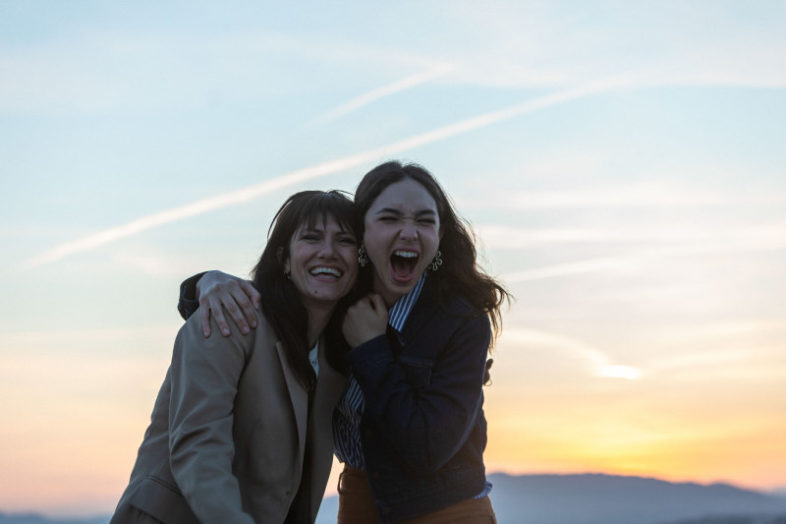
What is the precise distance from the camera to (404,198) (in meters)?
5.50

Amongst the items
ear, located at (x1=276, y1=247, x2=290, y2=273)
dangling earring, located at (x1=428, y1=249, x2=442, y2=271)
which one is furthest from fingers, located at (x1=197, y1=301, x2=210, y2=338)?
dangling earring, located at (x1=428, y1=249, x2=442, y2=271)

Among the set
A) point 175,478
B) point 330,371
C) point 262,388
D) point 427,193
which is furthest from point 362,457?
point 427,193

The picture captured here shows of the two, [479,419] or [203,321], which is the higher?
[203,321]

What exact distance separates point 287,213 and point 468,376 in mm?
1439

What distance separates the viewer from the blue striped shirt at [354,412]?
17.3 feet

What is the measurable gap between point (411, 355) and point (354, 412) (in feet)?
1.60

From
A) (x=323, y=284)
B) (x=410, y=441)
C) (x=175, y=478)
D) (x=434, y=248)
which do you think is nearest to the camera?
(x=175, y=478)

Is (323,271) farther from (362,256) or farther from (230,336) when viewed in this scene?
(230,336)

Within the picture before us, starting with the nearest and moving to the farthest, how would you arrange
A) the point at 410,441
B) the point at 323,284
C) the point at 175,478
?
the point at 175,478 → the point at 410,441 → the point at 323,284

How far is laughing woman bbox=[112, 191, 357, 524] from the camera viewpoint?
450 cm

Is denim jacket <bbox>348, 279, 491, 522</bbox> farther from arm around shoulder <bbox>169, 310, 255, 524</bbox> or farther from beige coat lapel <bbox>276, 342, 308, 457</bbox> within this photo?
arm around shoulder <bbox>169, 310, 255, 524</bbox>

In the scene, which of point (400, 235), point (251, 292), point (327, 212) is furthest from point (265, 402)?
point (400, 235)

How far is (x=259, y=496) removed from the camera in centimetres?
475

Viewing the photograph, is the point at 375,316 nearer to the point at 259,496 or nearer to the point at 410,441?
the point at 410,441
